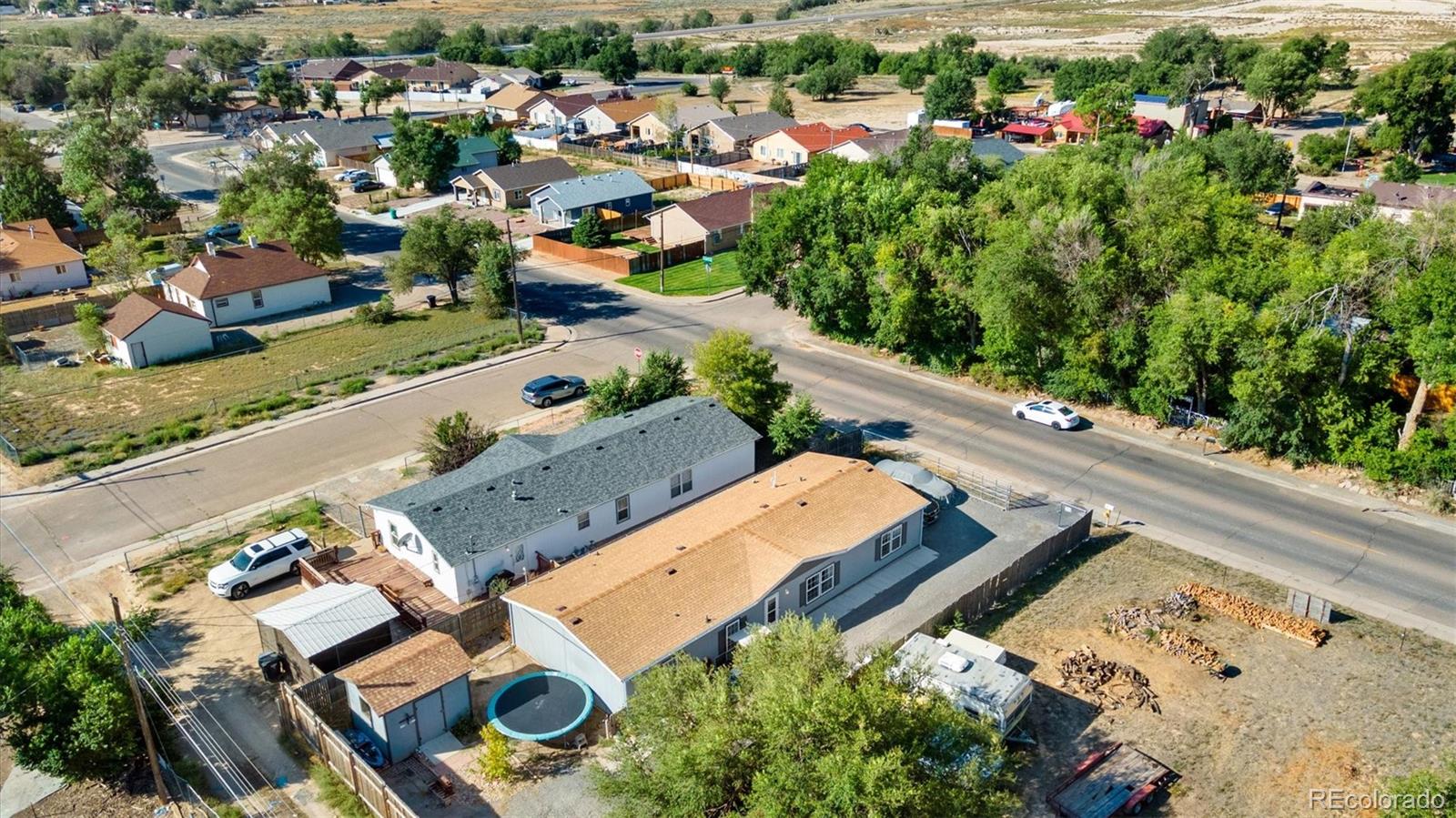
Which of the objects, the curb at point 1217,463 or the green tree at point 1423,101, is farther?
the green tree at point 1423,101

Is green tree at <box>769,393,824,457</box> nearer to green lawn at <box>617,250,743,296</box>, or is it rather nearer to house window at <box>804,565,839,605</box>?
house window at <box>804,565,839,605</box>

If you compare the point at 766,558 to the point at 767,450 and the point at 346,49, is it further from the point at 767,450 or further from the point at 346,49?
the point at 346,49

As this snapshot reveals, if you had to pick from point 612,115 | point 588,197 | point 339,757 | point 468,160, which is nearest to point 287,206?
point 588,197

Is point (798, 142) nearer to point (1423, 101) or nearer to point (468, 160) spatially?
point (468, 160)

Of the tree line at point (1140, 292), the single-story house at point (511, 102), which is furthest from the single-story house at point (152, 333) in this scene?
the single-story house at point (511, 102)

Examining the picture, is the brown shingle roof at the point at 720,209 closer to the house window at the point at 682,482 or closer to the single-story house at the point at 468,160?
the single-story house at the point at 468,160

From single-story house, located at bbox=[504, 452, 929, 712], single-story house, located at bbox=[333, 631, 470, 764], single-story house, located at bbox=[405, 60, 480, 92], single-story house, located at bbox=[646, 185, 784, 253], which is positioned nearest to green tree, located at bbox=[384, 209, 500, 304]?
single-story house, located at bbox=[646, 185, 784, 253]
